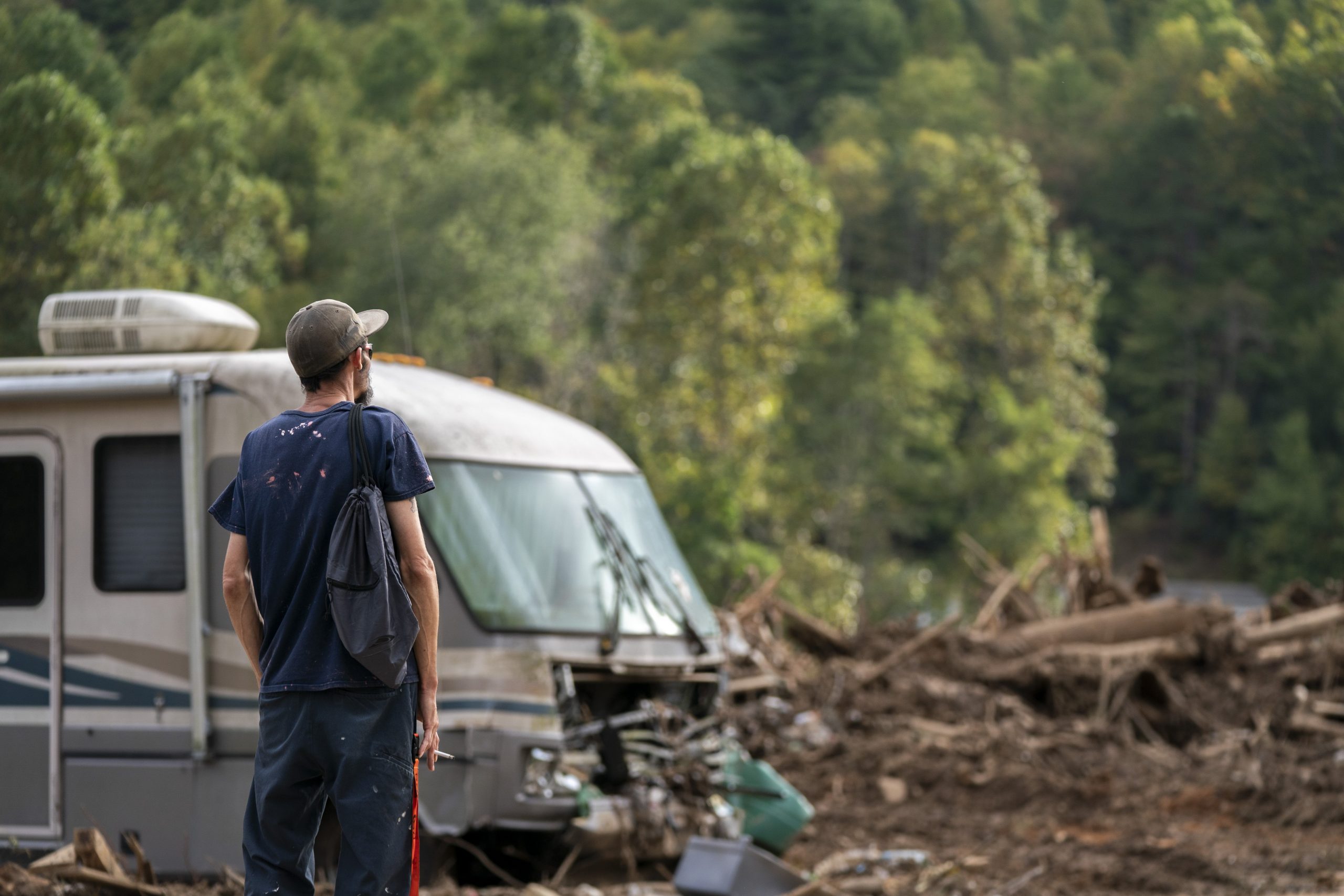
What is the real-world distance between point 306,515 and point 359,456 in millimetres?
215

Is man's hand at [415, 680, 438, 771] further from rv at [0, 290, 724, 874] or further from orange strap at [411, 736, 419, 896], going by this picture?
rv at [0, 290, 724, 874]

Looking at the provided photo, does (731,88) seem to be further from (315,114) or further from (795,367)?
(315,114)

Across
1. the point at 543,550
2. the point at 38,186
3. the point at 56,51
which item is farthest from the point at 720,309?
the point at 543,550

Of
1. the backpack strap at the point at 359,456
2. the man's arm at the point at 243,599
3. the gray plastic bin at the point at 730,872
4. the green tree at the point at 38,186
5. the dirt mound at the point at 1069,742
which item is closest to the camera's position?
the backpack strap at the point at 359,456

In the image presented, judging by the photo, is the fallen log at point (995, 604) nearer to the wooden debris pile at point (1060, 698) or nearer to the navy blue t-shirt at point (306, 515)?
the wooden debris pile at point (1060, 698)

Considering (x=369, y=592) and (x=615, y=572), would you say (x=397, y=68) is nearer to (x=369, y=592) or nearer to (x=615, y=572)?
(x=615, y=572)

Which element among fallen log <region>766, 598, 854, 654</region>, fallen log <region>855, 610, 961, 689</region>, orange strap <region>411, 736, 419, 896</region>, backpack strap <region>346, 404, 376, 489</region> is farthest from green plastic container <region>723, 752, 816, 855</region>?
fallen log <region>766, 598, 854, 654</region>

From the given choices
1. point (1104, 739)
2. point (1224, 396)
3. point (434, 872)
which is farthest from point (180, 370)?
point (1224, 396)

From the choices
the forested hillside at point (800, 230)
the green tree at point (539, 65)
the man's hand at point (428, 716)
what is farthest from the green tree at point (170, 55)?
the green tree at point (539, 65)

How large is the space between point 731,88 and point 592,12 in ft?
26.5

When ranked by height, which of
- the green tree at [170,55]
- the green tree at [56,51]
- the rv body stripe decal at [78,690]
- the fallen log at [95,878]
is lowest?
the fallen log at [95,878]

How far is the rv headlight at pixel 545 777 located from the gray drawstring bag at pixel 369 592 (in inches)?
123

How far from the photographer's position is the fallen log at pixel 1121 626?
14281 millimetres

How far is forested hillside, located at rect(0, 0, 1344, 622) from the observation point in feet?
45.3
